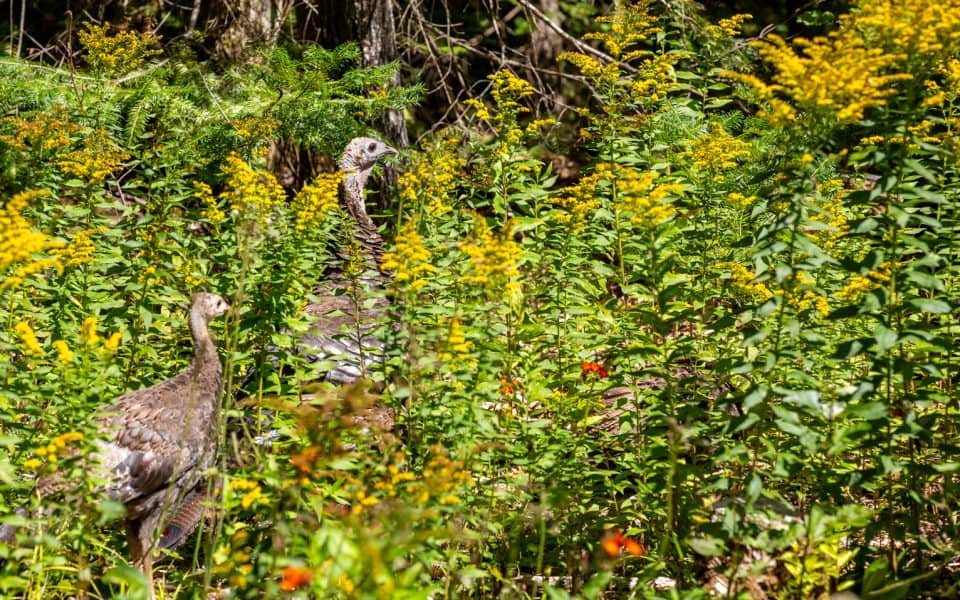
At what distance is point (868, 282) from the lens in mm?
3713

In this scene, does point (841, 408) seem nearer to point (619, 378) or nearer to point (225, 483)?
point (619, 378)

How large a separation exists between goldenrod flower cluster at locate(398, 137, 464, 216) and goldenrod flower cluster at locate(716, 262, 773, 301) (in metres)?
1.30

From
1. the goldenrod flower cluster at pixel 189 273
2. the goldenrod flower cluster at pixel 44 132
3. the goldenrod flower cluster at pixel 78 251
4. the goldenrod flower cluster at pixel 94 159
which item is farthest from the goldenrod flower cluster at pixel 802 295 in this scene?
the goldenrod flower cluster at pixel 44 132

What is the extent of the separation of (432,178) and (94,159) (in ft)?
5.62

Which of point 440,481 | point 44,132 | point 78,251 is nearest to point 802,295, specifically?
point 440,481

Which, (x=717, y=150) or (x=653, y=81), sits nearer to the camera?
(x=717, y=150)

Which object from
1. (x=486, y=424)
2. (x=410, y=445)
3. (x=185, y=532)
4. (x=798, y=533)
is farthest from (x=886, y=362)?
(x=185, y=532)

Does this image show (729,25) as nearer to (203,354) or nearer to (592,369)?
(592,369)

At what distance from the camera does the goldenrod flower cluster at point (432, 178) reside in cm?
421

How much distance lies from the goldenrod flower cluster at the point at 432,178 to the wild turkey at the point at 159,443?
115 centimetres

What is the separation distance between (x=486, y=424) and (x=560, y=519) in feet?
2.90

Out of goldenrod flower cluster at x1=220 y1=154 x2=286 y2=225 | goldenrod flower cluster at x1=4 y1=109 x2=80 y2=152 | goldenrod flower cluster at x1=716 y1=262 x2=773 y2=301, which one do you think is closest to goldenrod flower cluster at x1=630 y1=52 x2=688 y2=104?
goldenrod flower cluster at x1=716 y1=262 x2=773 y2=301

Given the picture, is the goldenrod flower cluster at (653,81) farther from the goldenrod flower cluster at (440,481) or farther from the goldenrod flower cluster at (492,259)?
the goldenrod flower cluster at (440,481)

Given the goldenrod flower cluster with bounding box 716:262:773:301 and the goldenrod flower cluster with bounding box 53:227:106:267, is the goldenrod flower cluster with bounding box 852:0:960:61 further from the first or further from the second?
the goldenrod flower cluster with bounding box 53:227:106:267
